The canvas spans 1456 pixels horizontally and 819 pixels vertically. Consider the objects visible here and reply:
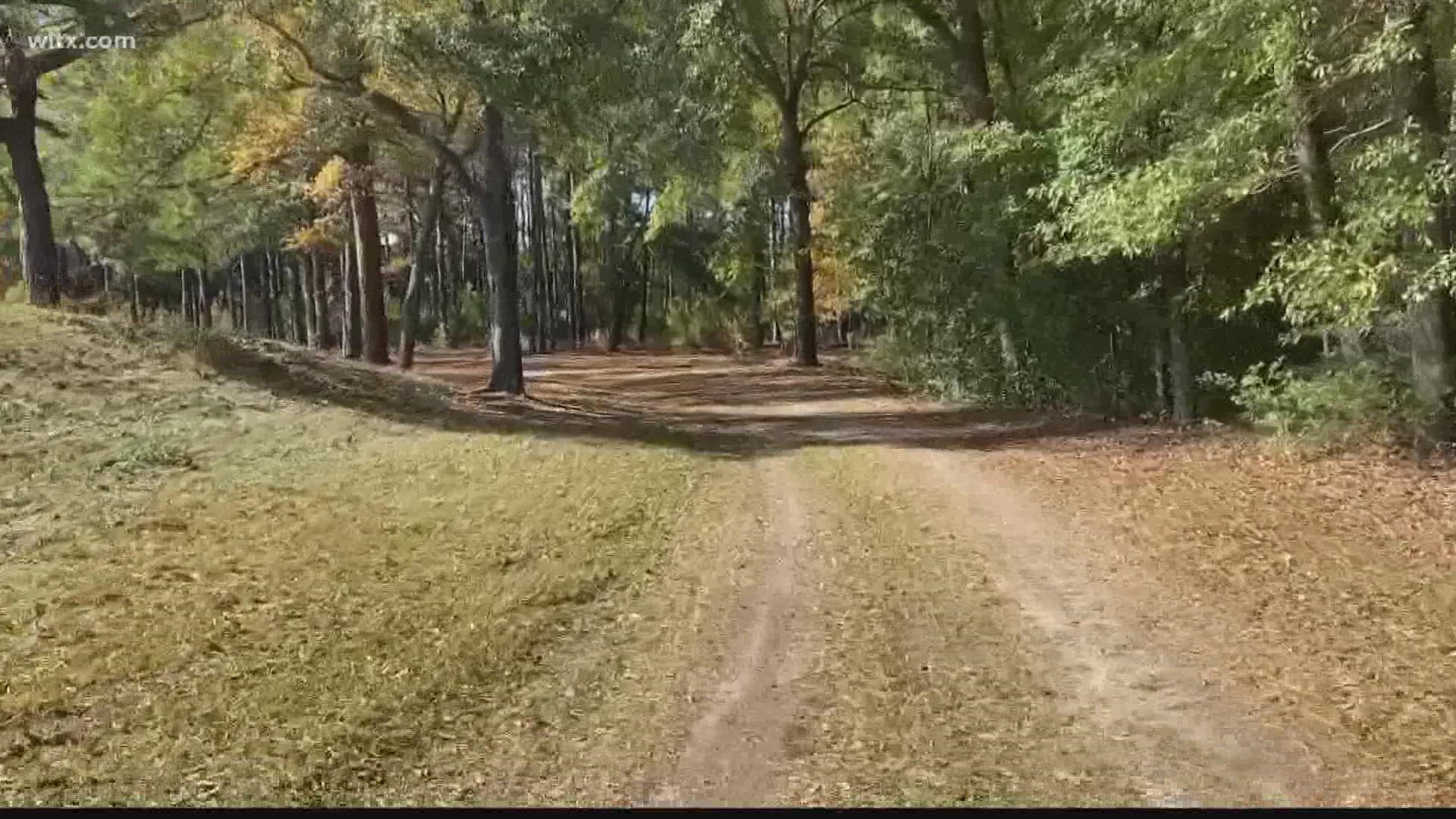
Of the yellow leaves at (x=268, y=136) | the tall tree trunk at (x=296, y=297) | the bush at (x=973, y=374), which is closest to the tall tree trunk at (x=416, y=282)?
the yellow leaves at (x=268, y=136)

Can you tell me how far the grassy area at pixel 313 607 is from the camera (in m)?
4.96

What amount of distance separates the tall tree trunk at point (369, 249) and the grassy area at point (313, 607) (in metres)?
10.6

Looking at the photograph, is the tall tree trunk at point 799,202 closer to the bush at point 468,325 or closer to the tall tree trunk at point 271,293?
the bush at point 468,325

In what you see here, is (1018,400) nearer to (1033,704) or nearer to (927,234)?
(927,234)

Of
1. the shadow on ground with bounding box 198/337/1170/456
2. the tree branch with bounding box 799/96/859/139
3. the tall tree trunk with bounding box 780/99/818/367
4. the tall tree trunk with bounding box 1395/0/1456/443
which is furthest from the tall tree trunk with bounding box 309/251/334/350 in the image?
the tall tree trunk with bounding box 1395/0/1456/443

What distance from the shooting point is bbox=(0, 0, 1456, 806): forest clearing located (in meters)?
5.27

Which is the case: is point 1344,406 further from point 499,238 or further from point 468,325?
point 468,325

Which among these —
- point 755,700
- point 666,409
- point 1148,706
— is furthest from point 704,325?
point 1148,706

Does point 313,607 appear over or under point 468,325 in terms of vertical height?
under

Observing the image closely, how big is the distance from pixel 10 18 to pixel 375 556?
45.0 ft

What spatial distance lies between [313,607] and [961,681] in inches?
165

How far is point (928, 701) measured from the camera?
581 cm

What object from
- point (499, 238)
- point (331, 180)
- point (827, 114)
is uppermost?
point (827, 114)

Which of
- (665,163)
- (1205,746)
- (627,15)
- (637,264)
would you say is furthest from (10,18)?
(637,264)
